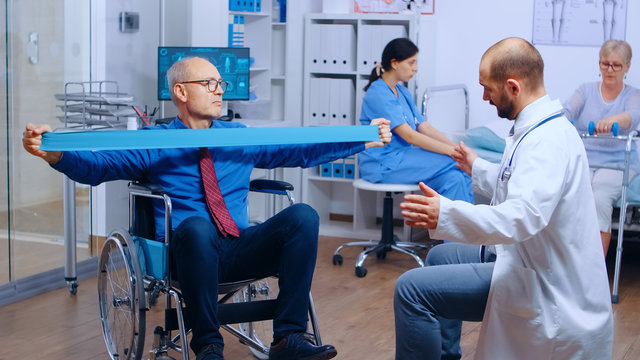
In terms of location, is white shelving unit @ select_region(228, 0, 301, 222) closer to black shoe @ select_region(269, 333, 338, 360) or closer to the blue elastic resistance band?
the blue elastic resistance band

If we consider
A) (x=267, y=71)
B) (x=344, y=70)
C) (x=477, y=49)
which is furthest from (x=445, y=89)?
(x=267, y=71)

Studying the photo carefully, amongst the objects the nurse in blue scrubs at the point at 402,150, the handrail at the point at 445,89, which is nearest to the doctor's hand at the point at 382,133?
the nurse in blue scrubs at the point at 402,150

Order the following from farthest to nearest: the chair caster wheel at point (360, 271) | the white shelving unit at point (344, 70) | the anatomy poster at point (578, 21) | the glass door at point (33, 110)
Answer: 1. the white shelving unit at point (344, 70)
2. the anatomy poster at point (578, 21)
3. the chair caster wheel at point (360, 271)
4. the glass door at point (33, 110)

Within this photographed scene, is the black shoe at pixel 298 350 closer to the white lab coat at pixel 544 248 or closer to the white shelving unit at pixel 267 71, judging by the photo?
the white lab coat at pixel 544 248

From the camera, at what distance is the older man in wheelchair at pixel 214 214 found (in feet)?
7.68

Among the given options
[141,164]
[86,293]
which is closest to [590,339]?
[141,164]

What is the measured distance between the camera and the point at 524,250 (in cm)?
193

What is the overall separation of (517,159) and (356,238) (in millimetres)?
3108

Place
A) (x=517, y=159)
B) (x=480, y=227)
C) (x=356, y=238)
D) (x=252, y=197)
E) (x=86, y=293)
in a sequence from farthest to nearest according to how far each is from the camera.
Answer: (x=356, y=238) < (x=252, y=197) < (x=86, y=293) < (x=517, y=159) < (x=480, y=227)

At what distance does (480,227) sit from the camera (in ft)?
5.79

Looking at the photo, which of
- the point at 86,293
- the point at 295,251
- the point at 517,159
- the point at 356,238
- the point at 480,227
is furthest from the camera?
the point at 356,238

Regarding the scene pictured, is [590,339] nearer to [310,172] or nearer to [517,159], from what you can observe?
[517,159]

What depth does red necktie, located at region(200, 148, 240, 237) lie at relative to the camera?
2553 mm

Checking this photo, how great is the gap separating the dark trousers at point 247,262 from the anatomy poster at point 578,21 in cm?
288
